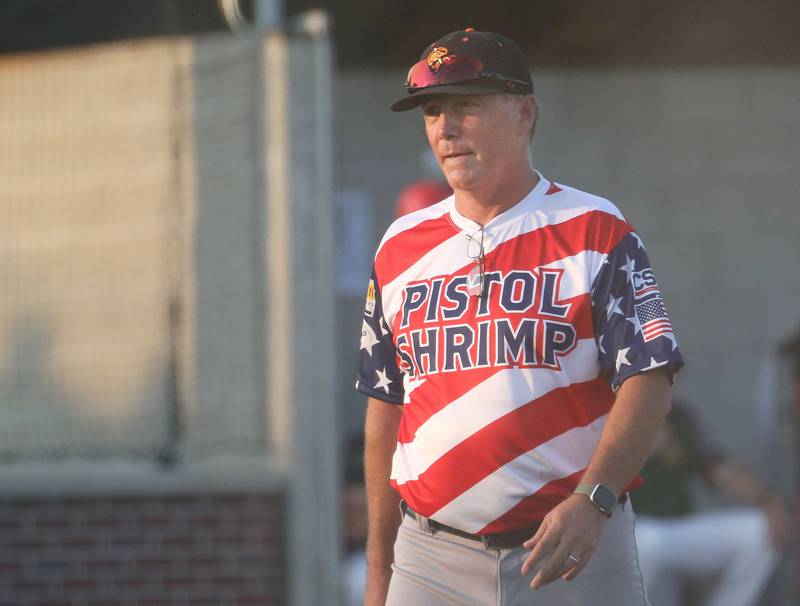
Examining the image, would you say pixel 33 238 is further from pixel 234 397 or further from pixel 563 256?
pixel 563 256

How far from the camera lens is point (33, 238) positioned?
777 centimetres

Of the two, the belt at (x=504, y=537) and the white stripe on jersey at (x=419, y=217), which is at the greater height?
the white stripe on jersey at (x=419, y=217)

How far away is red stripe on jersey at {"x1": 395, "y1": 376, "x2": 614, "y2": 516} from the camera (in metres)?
2.65

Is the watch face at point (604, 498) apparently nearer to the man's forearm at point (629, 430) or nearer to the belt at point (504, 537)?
the man's forearm at point (629, 430)

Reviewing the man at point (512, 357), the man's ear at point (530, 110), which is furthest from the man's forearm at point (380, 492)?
the man's ear at point (530, 110)

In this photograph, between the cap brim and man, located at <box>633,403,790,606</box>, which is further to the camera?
man, located at <box>633,403,790,606</box>

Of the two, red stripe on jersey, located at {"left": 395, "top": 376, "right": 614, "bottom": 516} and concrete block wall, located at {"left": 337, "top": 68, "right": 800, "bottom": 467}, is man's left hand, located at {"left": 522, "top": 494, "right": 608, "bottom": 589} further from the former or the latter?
concrete block wall, located at {"left": 337, "top": 68, "right": 800, "bottom": 467}

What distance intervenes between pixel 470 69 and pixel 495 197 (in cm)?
29

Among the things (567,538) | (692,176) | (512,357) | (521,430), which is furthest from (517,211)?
(692,176)

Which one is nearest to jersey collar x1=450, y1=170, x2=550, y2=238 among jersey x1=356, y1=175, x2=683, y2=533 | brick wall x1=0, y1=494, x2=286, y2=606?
jersey x1=356, y1=175, x2=683, y2=533

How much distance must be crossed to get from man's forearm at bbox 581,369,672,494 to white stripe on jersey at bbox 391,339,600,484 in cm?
12

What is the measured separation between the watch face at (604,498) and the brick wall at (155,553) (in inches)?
186

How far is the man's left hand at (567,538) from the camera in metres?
2.42

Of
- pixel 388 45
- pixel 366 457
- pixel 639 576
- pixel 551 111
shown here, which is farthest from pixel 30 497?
pixel 639 576
